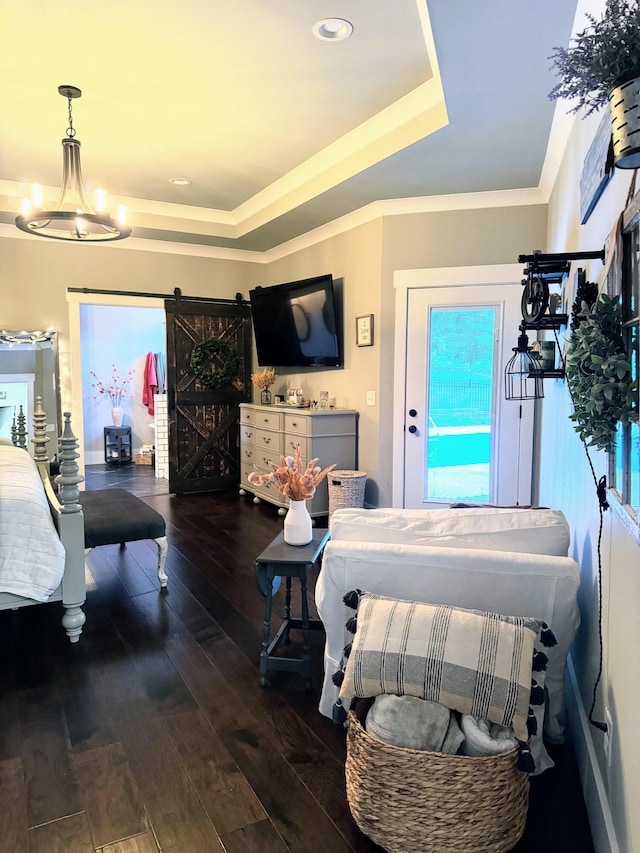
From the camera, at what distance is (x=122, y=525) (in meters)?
3.36

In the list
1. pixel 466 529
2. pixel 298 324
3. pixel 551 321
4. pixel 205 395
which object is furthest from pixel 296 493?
pixel 205 395

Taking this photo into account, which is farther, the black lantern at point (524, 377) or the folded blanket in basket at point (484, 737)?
the black lantern at point (524, 377)

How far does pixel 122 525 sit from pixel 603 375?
280cm

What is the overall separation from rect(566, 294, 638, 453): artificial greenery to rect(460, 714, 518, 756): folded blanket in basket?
821 millimetres

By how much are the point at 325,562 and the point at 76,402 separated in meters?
4.55

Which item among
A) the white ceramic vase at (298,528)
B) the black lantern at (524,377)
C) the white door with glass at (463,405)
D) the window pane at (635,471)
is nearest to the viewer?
the window pane at (635,471)

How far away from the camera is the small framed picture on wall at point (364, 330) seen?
4.85 metres

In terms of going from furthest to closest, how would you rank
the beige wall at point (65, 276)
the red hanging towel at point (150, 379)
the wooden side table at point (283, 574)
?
the red hanging towel at point (150, 379) → the beige wall at point (65, 276) → the wooden side table at point (283, 574)

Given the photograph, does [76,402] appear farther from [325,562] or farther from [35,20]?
[325,562]

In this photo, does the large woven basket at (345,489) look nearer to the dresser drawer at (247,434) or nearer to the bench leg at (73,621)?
the dresser drawer at (247,434)

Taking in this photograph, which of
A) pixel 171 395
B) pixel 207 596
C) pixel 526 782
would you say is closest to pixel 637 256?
pixel 526 782

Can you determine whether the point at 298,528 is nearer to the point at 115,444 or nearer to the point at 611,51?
the point at 611,51

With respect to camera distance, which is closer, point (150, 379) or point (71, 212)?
point (71, 212)

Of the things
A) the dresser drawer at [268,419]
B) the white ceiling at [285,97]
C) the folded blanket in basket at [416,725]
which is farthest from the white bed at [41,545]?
the dresser drawer at [268,419]
